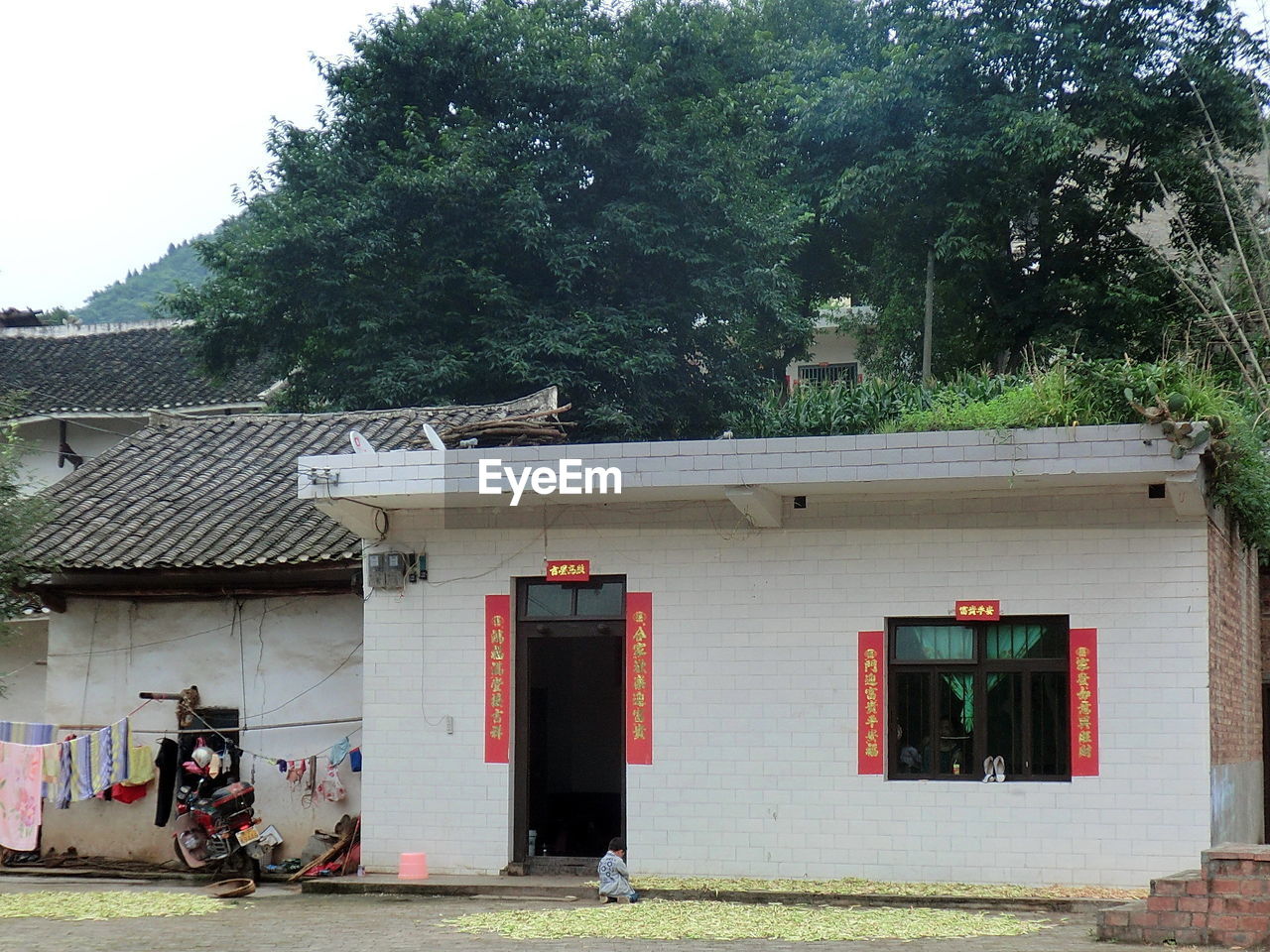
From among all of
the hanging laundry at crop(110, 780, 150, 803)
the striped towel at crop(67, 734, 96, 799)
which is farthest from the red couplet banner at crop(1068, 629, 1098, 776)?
the striped towel at crop(67, 734, 96, 799)

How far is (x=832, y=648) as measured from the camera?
41.0 ft

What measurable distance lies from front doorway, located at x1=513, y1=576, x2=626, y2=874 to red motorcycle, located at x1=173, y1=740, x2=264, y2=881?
2.74 m

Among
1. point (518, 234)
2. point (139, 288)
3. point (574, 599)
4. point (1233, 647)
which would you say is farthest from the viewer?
point (139, 288)

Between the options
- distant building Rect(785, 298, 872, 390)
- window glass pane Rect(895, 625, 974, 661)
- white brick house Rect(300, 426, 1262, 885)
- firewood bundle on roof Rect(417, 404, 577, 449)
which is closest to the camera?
white brick house Rect(300, 426, 1262, 885)

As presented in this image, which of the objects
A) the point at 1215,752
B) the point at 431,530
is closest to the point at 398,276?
the point at 431,530

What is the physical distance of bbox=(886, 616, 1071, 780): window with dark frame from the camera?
477 inches

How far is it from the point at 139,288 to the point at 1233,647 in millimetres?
58153

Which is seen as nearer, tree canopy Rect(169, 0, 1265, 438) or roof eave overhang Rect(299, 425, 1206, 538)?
roof eave overhang Rect(299, 425, 1206, 538)

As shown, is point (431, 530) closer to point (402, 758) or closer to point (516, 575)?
point (516, 575)

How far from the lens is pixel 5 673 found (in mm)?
16406

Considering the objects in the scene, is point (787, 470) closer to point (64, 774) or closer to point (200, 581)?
point (200, 581)

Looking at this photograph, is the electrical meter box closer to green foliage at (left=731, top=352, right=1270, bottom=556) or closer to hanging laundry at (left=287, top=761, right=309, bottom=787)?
hanging laundry at (left=287, top=761, right=309, bottom=787)

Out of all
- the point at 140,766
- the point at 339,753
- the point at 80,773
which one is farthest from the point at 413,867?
the point at 80,773

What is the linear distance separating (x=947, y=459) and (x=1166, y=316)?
14.4 meters
